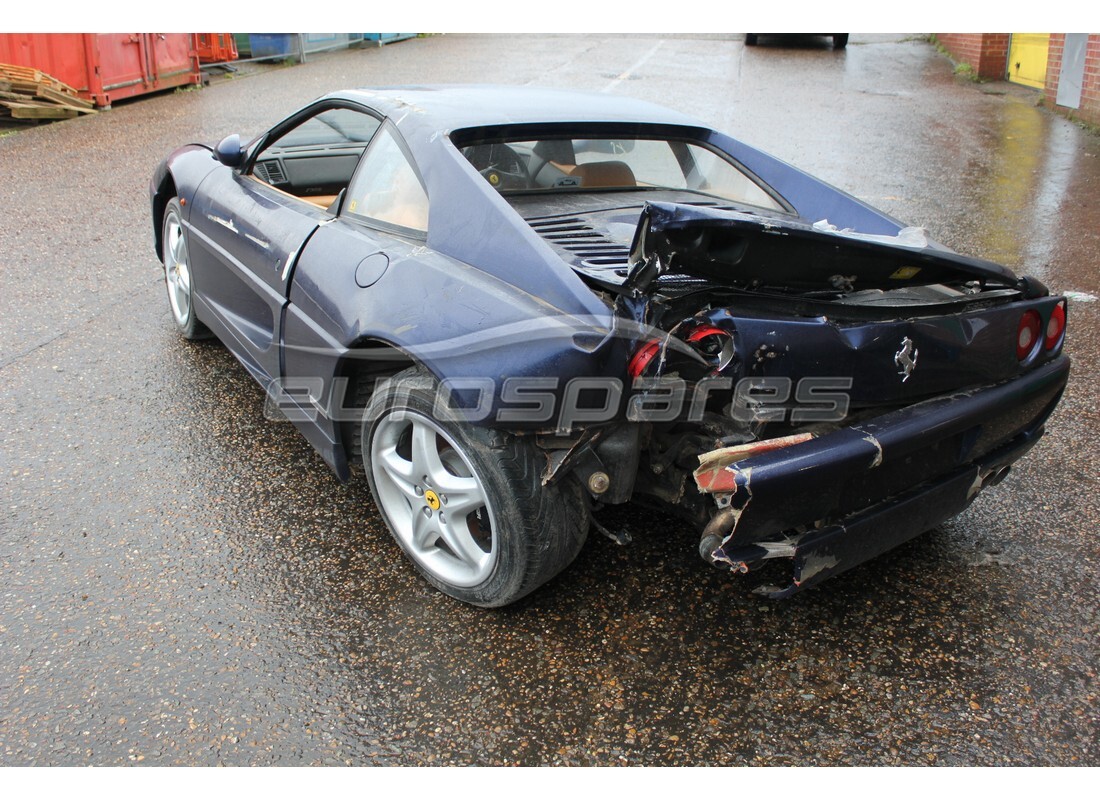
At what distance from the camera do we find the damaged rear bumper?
238 centimetres

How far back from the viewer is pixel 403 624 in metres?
2.84

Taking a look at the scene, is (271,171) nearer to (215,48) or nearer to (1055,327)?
(1055,327)

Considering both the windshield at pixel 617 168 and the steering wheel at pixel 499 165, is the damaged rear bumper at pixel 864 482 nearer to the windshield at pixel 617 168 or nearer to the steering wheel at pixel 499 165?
the windshield at pixel 617 168

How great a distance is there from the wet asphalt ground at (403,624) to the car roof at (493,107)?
1405 mm

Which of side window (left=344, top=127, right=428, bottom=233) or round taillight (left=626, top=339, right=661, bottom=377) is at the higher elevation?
side window (left=344, top=127, right=428, bottom=233)

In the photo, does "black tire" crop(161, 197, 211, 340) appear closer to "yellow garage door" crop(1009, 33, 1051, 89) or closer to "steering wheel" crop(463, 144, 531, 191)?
"steering wheel" crop(463, 144, 531, 191)

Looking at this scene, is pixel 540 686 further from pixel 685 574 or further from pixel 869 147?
pixel 869 147

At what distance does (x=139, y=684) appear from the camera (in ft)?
8.39

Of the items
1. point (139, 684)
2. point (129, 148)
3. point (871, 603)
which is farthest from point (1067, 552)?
point (129, 148)

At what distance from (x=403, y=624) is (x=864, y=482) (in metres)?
1.41

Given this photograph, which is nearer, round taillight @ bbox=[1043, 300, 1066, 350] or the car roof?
round taillight @ bbox=[1043, 300, 1066, 350]

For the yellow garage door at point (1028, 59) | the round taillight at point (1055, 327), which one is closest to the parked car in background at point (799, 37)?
the yellow garage door at point (1028, 59)

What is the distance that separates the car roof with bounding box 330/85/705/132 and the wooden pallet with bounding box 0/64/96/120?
30.8 feet

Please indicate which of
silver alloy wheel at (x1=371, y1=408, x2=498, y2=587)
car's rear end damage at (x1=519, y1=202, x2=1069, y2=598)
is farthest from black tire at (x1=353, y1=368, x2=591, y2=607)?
car's rear end damage at (x1=519, y1=202, x2=1069, y2=598)
